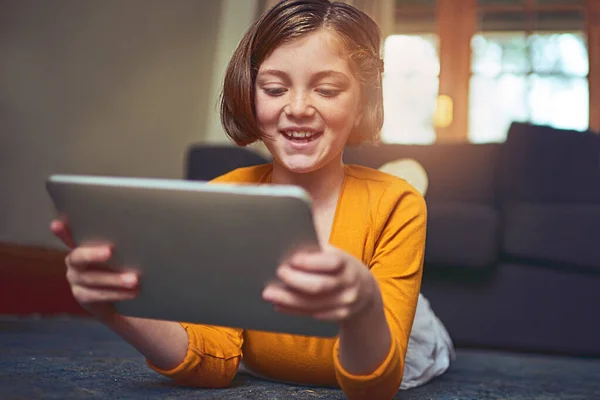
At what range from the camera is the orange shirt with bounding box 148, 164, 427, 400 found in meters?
0.78

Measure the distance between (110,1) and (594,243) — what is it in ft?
9.35

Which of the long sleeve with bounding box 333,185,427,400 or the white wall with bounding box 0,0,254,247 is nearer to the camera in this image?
the long sleeve with bounding box 333,185,427,400

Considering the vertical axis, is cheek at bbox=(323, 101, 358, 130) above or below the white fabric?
above

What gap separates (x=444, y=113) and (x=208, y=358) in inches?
154

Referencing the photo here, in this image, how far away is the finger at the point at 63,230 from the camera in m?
0.62

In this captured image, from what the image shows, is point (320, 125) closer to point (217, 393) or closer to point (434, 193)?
point (217, 393)

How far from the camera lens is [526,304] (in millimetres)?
1859

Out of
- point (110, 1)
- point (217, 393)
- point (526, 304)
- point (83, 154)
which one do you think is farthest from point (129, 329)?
point (110, 1)

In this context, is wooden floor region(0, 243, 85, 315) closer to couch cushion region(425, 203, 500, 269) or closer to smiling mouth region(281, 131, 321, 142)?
couch cushion region(425, 203, 500, 269)

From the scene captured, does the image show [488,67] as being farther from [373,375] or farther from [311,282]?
[311,282]

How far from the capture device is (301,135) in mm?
818

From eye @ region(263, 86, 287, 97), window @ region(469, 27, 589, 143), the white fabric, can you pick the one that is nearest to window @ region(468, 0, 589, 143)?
window @ region(469, 27, 589, 143)

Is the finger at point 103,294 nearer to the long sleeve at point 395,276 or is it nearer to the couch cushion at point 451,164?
the long sleeve at point 395,276

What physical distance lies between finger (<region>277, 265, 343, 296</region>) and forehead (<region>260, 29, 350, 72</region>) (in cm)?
35
